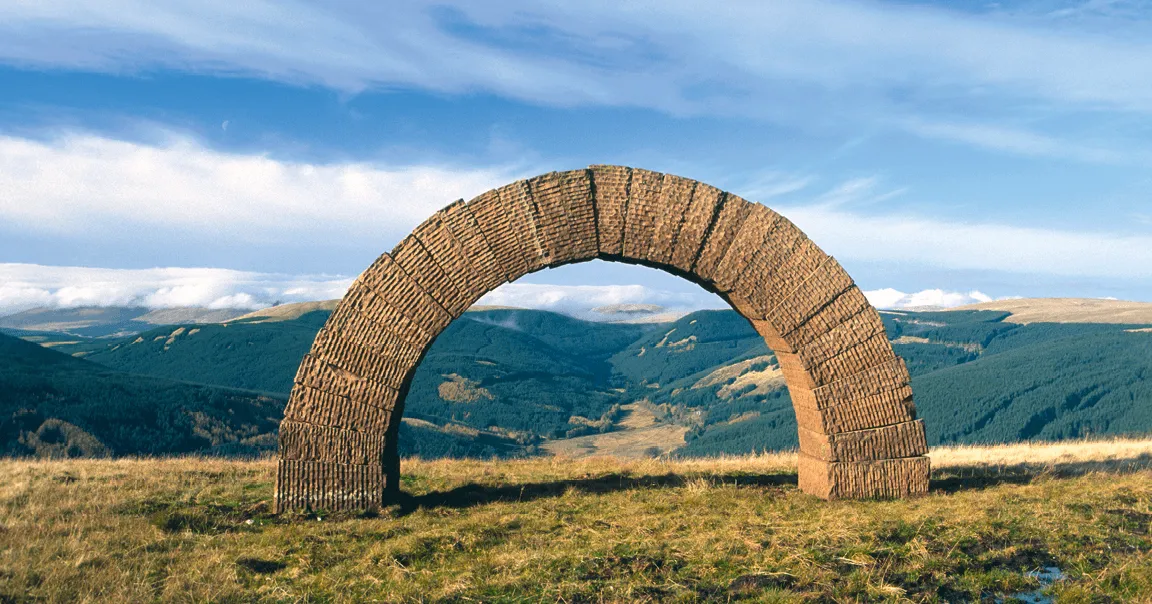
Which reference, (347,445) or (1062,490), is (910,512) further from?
(347,445)

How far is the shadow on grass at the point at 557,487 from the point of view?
1303 centimetres

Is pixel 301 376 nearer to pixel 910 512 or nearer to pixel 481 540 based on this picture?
pixel 481 540

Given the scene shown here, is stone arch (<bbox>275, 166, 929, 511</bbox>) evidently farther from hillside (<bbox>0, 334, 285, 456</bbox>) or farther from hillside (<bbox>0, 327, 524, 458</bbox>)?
hillside (<bbox>0, 334, 285, 456</bbox>)

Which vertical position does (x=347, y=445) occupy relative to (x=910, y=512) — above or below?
above

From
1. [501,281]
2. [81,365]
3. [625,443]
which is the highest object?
[501,281]

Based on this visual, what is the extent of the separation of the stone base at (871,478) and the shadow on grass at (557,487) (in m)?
1.82

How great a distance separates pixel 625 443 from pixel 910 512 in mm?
138953

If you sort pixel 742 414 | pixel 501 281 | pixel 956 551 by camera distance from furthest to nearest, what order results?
pixel 742 414 < pixel 501 281 < pixel 956 551

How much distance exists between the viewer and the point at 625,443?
148 meters

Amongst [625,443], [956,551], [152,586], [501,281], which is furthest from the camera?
[625,443]

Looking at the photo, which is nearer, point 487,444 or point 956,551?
point 956,551

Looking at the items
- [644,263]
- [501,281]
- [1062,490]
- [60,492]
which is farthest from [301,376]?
[1062,490]

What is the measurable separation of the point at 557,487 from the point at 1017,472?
33.2ft

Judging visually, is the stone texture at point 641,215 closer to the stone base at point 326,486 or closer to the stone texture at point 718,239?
the stone texture at point 718,239
